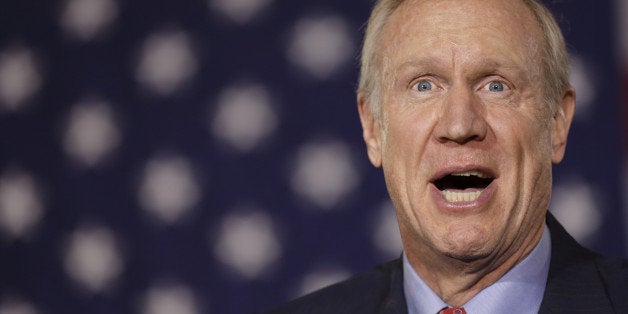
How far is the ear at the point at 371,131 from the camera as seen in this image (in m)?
1.78

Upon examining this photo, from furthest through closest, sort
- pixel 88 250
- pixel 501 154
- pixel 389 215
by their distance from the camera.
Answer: pixel 88 250, pixel 389 215, pixel 501 154

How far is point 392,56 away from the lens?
1.70 m

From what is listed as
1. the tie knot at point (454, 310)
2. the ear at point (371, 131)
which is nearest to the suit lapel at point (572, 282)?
the tie knot at point (454, 310)

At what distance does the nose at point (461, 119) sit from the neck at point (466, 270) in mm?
194

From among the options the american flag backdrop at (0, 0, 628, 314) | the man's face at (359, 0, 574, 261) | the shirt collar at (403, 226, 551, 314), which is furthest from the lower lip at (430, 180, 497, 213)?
the american flag backdrop at (0, 0, 628, 314)

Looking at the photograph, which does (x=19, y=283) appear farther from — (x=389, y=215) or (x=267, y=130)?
(x=389, y=215)

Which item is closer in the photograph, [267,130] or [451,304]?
[451,304]

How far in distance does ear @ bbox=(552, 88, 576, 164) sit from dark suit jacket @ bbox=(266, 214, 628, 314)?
4.4 inches

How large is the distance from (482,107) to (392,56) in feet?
0.67

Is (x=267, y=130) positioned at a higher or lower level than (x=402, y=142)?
higher

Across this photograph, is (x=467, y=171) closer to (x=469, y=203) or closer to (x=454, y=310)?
(x=469, y=203)

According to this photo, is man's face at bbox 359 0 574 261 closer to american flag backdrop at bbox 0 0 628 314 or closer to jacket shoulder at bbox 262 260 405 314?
jacket shoulder at bbox 262 260 405 314

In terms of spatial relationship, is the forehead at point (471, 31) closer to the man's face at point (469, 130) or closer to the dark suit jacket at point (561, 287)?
the man's face at point (469, 130)

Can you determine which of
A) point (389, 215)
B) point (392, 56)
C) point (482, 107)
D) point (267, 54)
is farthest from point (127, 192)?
point (482, 107)
